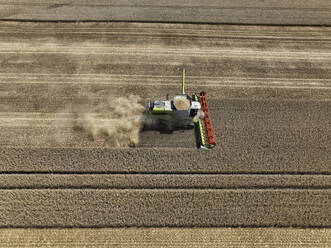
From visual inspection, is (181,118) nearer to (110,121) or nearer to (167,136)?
(167,136)

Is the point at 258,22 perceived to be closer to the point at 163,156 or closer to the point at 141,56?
the point at 141,56

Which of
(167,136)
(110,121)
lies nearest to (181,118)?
(167,136)

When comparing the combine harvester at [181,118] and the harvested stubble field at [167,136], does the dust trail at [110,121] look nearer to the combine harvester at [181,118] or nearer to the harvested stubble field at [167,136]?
the harvested stubble field at [167,136]

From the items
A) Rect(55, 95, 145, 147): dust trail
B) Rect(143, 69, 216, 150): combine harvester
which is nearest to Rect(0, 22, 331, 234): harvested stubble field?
Rect(55, 95, 145, 147): dust trail

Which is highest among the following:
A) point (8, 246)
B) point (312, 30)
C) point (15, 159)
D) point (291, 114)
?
point (312, 30)

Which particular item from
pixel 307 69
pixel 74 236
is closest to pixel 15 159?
pixel 74 236

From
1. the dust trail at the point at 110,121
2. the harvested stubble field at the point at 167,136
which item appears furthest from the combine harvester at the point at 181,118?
the dust trail at the point at 110,121
